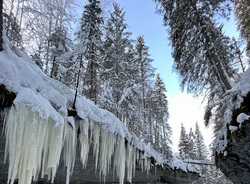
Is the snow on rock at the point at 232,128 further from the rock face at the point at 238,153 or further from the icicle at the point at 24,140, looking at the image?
the icicle at the point at 24,140

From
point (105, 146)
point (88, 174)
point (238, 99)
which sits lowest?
point (88, 174)

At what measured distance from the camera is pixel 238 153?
13.0 feet

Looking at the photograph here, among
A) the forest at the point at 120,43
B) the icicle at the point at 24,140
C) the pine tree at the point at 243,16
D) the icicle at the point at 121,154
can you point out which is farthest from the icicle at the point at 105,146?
the pine tree at the point at 243,16

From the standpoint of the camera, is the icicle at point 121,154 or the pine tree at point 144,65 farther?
the pine tree at point 144,65

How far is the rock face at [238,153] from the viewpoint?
3482 mm

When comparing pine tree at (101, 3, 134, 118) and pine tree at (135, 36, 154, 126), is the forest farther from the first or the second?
pine tree at (135, 36, 154, 126)

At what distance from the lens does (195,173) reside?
34.6 feet

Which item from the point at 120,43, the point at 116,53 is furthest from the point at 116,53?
the point at 120,43

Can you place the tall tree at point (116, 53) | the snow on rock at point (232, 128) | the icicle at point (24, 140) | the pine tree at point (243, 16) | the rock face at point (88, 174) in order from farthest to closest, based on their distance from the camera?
1. the tall tree at point (116, 53)
2. the pine tree at point (243, 16)
3. the snow on rock at point (232, 128)
4. the rock face at point (88, 174)
5. the icicle at point (24, 140)

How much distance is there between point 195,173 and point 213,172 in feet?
22.7

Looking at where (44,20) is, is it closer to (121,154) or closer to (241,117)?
(121,154)

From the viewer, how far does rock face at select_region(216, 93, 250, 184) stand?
3.48 metres

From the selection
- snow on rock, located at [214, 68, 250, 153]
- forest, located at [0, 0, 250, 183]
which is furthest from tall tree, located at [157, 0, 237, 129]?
snow on rock, located at [214, 68, 250, 153]

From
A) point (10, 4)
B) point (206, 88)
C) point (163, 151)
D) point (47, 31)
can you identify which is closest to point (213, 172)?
point (163, 151)
